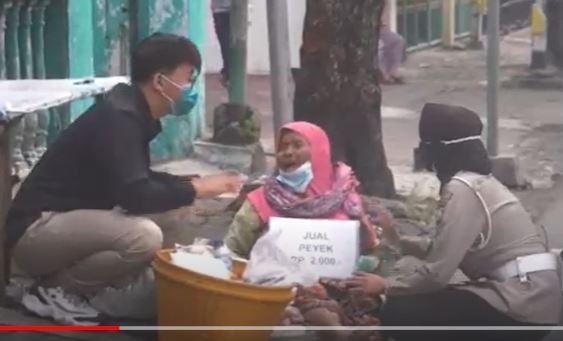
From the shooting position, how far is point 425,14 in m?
4.76

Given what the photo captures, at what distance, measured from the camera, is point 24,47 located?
511 centimetres

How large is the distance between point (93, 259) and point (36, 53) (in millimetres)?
642

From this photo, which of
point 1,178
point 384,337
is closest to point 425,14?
point 384,337

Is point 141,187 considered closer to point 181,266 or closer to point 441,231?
point 181,266

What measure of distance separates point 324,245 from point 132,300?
63cm

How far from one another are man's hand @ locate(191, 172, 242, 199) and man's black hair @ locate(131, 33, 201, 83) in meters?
0.30

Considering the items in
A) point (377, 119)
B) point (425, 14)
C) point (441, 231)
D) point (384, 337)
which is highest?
point (425, 14)

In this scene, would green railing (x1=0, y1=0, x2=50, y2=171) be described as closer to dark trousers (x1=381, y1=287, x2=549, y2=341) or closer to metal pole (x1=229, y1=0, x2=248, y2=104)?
metal pole (x1=229, y1=0, x2=248, y2=104)

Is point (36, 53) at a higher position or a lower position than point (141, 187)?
higher

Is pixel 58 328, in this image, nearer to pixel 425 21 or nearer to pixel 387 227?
pixel 387 227

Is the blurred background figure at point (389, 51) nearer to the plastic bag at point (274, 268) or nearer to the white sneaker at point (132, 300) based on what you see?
the plastic bag at point (274, 268)

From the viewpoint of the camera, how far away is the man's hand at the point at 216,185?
4844mm

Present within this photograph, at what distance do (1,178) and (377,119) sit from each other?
1.12m

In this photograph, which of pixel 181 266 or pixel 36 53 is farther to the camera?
pixel 36 53
